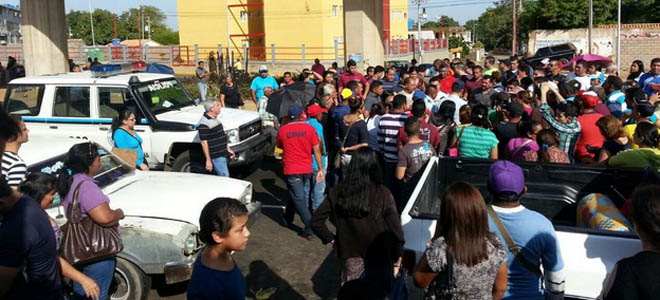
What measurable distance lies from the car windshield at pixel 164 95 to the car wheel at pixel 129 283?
4250mm

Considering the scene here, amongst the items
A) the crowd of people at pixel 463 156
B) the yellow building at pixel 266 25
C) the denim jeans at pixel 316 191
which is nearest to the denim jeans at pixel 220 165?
the crowd of people at pixel 463 156

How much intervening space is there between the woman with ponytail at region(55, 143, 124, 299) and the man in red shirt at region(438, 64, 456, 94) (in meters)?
7.84

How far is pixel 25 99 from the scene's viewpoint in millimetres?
9281

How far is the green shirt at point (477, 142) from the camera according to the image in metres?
6.34

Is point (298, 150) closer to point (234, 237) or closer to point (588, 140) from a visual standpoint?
point (588, 140)

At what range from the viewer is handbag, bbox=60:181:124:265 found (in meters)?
4.25

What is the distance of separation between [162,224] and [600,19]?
52227mm

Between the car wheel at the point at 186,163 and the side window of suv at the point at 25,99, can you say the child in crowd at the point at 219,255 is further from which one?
the side window of suv at the point at 25,99

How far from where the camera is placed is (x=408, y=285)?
4086 millimetres

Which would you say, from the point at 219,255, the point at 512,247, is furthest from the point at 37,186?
the point at 512,247

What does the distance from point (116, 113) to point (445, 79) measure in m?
6.14

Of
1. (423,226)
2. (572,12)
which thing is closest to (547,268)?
(423,226)

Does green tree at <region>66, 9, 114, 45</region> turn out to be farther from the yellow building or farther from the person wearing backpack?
the person wearing backpack

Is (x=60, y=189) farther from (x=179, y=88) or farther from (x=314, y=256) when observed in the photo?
(x=179, y=88)
